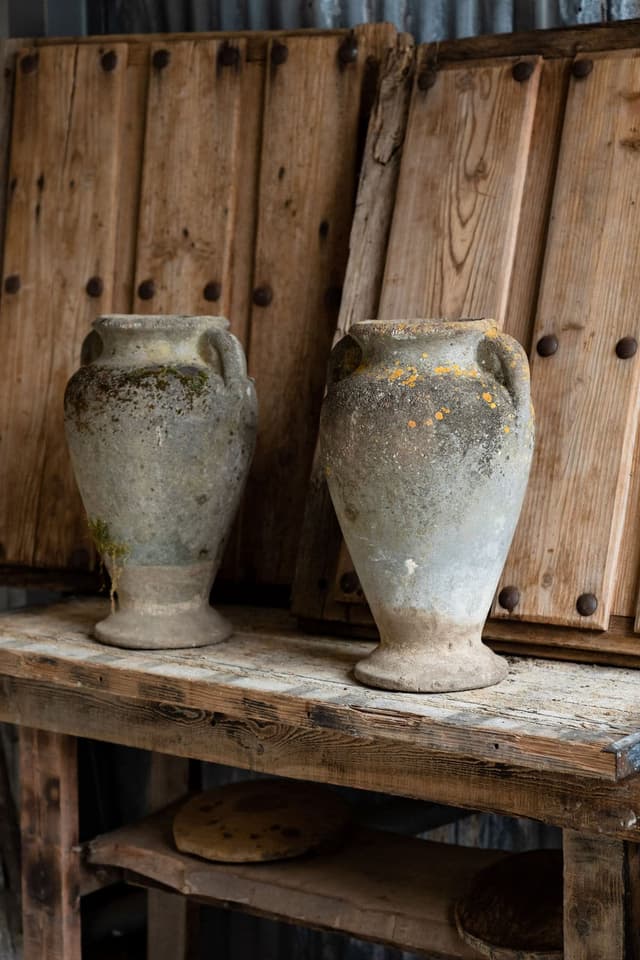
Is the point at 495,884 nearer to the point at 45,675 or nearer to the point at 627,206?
the point at 45,675

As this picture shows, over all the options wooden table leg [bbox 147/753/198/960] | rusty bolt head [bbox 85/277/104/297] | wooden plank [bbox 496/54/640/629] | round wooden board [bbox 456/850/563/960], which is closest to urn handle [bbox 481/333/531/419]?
wooden plank [bbox 496/54/640/629]

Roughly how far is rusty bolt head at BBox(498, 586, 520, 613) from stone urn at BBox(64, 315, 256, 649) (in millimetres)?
524

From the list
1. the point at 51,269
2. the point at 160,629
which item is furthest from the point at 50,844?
the point at 51,269

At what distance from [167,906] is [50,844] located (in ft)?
1.88

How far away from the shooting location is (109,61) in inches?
Result: 114

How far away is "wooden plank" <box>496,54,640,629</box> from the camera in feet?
7.43

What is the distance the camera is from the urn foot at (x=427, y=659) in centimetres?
207

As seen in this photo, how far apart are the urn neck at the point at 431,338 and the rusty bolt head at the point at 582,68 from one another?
2.00 ft

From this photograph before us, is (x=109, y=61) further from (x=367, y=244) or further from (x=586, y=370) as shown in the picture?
(x=586, y=370)

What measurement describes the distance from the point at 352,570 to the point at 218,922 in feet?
4.77

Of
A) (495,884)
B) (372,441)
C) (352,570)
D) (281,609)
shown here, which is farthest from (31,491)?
(495,884)

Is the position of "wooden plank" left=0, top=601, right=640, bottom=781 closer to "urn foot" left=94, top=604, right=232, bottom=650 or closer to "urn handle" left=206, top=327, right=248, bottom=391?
"urn foot" left=94, top=604, right=232, bottom=650

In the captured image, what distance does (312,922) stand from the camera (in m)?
2.34

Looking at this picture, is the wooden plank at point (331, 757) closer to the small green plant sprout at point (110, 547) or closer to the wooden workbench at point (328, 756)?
the wooden workbench at point (328, 756)
